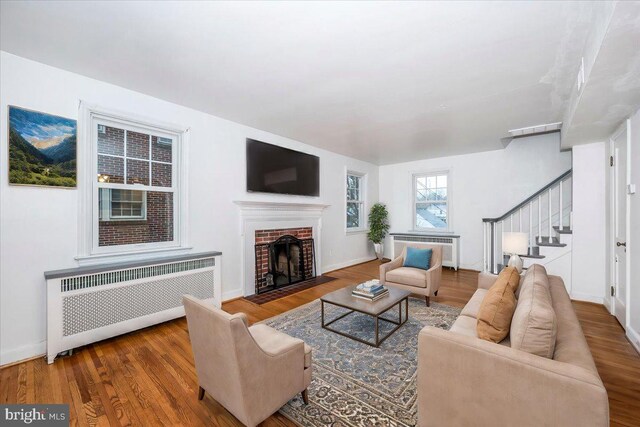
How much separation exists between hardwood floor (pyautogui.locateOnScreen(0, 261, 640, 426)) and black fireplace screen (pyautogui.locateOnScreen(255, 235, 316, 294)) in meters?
1.47

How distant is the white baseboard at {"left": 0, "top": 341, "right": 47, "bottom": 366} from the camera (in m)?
2.24

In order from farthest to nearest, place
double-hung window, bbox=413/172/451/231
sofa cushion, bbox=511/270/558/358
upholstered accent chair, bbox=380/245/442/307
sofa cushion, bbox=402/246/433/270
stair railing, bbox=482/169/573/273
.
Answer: double-hung window, bbox=413/172/451/231 < stair railing, bbox=482/169/573/273 < sofa cushion, bbox=402/246/433/270 < upholstered accent chair, bbox=380/245/442/307 < sofa cushion, bbox=511/270/558/358

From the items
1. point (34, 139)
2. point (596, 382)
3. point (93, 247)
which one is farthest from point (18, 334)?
point (596, 382)

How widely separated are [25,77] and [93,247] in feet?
5.34

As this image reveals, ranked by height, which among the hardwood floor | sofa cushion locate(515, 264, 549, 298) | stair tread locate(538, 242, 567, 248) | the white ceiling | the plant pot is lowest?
the hardwood floor

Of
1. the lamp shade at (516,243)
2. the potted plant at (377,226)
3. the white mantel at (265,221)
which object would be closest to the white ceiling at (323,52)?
the white mantel at (265,221)

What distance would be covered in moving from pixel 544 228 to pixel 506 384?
4894mm

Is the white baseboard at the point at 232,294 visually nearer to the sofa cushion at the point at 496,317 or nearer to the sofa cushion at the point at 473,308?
the sofa cushion at the point at 473,308

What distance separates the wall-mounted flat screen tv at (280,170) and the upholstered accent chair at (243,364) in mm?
2825

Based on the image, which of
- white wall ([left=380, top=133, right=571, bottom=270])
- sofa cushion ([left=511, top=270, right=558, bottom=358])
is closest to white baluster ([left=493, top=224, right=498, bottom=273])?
white wall ([left=380, top=133, right=571, bottom=270])

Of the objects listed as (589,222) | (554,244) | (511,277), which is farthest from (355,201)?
(511,277)

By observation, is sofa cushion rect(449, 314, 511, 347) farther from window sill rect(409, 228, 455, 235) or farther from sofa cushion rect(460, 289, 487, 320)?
window sill rect(409, 228, 455, 235)

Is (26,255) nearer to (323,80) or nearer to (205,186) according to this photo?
(205,186)

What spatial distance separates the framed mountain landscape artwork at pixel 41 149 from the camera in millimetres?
2307
